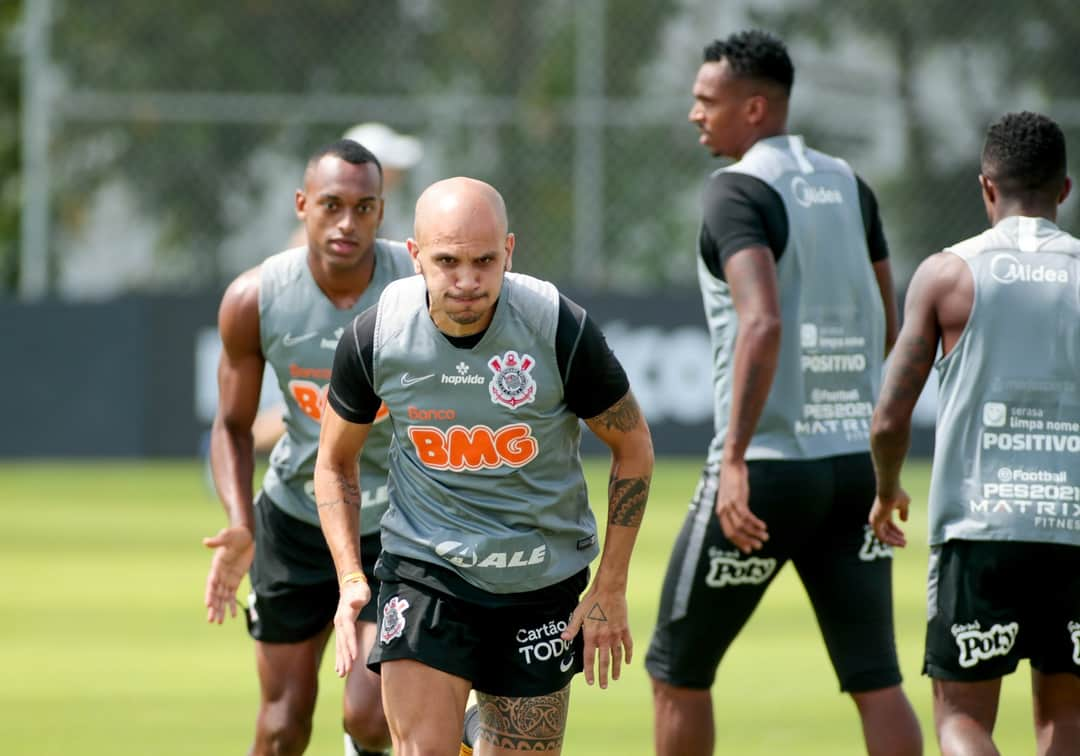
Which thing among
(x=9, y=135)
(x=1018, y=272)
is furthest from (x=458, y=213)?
(x=9, y=135)

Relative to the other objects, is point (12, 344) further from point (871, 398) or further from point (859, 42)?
point (871, 398)

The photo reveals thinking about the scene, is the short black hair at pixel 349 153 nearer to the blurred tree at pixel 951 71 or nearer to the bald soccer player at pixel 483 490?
the bald soccer player at pixel 483 490

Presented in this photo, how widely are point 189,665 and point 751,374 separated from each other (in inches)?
184

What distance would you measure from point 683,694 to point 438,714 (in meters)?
1.59

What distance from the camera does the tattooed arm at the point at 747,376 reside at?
6781mm

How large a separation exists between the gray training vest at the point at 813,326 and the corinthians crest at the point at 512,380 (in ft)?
4.80

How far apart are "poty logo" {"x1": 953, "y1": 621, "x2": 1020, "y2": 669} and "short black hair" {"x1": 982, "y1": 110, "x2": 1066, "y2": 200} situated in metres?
1.40

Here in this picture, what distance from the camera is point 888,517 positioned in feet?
21.5

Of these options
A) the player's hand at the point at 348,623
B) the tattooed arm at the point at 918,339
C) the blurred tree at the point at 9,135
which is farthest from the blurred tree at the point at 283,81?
the player's hand at the point at 348,623

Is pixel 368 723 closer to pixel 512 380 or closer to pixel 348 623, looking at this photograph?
pixel 348 623

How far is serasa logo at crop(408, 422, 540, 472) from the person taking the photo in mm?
5773

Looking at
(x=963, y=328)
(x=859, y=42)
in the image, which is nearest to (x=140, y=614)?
(x=963, y=328)

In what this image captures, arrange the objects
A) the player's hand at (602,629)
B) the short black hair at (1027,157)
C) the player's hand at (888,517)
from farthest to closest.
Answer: the player's hand at (888,517), the short black hair at (1027,157), the player's hand at (602,629)

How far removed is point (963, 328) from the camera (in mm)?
5969
